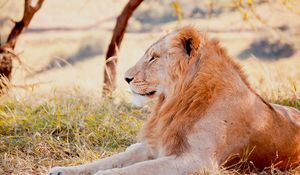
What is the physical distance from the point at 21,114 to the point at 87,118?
2.06 ft

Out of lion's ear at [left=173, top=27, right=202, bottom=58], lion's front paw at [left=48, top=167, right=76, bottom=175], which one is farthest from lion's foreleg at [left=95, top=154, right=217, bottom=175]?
lion's ear at [left=173, top=27, right=202, bottom=58]

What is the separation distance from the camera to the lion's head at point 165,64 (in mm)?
3875

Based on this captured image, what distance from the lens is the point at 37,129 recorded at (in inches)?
196

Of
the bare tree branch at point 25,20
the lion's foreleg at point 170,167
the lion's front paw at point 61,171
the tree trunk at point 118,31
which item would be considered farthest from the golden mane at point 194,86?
the tree trunk at point 118,31

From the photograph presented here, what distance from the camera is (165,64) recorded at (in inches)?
155

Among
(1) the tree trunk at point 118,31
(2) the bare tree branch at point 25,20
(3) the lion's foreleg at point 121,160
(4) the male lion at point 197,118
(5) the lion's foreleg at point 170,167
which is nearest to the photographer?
(5) the lion's foreleg at point 170,167

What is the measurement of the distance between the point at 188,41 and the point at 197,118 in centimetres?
48

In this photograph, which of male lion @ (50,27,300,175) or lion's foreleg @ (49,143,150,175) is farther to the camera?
lion's foreleg @ (49,143,150,175)

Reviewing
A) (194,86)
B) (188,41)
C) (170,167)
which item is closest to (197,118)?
(194,86)

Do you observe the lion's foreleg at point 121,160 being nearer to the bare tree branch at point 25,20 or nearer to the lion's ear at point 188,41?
the lion's ear at point 188,41

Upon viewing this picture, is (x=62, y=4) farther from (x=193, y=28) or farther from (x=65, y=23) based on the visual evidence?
Answer: (x=193, y=28)

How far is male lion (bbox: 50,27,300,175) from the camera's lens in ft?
12.0

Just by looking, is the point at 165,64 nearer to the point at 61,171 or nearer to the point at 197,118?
the point at 197,118

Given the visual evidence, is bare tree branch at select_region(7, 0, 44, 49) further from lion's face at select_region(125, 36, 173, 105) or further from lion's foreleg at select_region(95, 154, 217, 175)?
lion's foreleg at select_region(95, 154, 217, 175)
